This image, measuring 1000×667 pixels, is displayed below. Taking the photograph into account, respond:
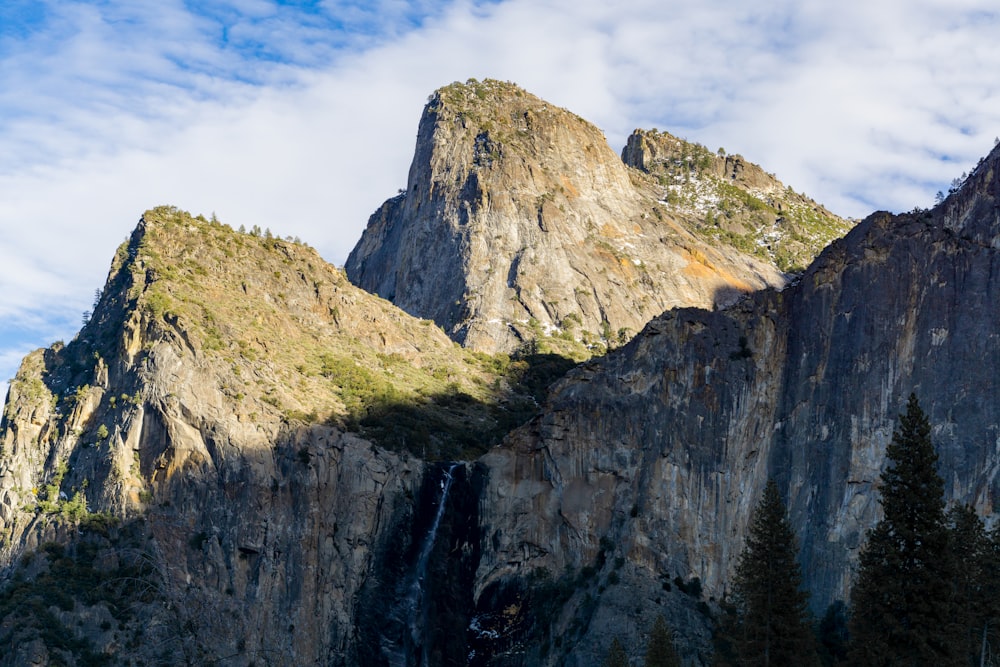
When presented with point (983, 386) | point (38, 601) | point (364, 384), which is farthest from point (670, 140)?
point (38, 601)

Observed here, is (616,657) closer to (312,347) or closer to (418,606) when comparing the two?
(418,606)

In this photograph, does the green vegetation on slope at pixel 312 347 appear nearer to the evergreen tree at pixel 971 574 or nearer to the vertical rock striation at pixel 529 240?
the vertical rock striation at pixel 529 240

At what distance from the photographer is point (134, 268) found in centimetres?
11269

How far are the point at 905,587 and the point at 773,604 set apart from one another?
372 inches

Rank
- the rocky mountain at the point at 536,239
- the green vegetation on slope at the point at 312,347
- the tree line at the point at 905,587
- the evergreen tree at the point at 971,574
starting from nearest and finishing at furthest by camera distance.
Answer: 1. the tree line at the point at 905,587
2. the evergreen tree at the point at 971,574
3. the green vegetation on slope at the point at 312,347
4. the rocky mountain at the point at 536,239

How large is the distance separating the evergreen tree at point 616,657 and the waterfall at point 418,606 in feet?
52.5

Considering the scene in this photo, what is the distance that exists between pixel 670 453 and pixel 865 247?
1824 centimetres

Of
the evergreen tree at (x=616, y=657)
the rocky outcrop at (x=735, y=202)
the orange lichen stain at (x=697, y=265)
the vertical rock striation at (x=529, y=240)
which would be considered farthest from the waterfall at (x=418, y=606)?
the rocky outcrop at (x=735, y=202)

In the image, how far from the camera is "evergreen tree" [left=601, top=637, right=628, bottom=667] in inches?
3263

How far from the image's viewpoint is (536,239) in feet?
488

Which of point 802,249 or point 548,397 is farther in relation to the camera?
point 802,249

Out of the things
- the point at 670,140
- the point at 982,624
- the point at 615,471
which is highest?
the point at 670,140

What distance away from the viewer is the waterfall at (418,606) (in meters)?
98.3

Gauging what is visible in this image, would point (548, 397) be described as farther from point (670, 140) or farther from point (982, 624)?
point (670, 140)
